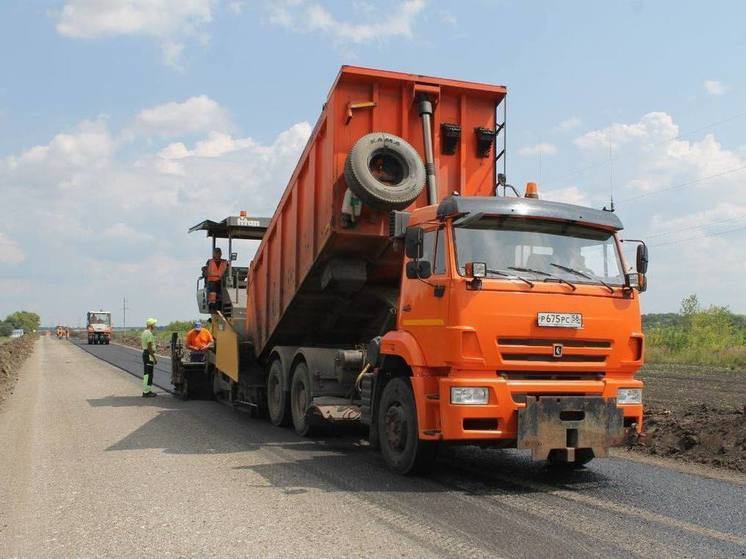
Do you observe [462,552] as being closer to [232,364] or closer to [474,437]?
[474,437]

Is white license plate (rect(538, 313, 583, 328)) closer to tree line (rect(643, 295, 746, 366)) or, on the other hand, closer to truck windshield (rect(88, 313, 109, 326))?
tree line (rect(643, 295, 746, 366))

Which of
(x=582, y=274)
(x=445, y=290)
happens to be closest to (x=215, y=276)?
(x=445, y=290)

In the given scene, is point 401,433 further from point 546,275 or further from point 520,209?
point 520,209

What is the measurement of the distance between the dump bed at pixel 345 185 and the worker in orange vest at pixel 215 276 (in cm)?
387

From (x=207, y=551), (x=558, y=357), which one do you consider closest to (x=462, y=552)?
(x=207, y=551)

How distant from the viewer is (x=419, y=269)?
253 inches

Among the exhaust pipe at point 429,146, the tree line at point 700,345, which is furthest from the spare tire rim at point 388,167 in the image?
the tree line at point 700,345

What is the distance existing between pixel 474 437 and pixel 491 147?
13.5 ft

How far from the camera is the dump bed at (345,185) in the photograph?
26.2ft

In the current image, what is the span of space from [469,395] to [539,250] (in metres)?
1.49

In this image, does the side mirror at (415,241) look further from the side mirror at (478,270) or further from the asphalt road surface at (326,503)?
the asphalt road surface at (326,503)

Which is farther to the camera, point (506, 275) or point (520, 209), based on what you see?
point (520, 209)

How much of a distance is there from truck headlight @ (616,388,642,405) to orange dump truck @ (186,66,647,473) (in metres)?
0.01

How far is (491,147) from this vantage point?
8672 mm
